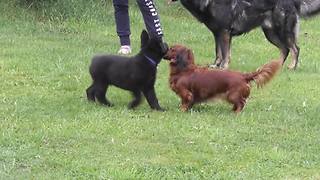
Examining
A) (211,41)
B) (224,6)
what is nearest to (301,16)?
(224,6)

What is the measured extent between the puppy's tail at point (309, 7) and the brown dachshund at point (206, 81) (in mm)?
3173

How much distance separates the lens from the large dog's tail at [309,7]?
9.64 m

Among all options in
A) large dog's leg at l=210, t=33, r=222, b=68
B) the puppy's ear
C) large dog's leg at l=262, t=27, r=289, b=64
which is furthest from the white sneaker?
the puppy's ear

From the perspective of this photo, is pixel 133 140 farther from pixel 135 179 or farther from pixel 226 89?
pixel 226 89

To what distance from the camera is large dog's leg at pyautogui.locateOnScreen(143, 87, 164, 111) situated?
6601mm

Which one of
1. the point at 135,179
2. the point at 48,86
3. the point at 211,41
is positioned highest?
the point at 135,179

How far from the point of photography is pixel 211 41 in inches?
454

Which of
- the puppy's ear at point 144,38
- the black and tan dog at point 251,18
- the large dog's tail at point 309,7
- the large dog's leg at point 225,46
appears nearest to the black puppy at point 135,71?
the puppy's ear at point 144,38

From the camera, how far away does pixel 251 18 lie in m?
9.41

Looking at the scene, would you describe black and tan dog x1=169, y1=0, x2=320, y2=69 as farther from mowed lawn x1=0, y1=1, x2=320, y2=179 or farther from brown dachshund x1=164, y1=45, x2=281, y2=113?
brown dachshund x1=164, y1=45, x2=281, y2=113

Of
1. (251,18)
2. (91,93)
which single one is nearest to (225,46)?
(251,18)

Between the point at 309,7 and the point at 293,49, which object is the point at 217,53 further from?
the point at 309,7

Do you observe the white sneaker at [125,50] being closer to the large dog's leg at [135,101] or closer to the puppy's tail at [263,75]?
the large dog's leg at [135,101]

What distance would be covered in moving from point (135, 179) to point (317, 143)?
6.13ft
